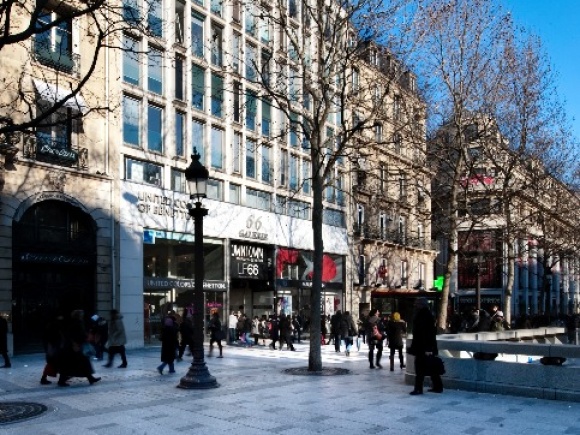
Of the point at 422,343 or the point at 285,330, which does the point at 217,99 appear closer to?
the point at 285,330

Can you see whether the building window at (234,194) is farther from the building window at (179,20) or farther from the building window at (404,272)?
the building window at (404,272)

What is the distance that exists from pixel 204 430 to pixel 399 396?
4500 mm

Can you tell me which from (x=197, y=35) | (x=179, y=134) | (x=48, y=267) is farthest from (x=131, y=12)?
(x=197, y=35)

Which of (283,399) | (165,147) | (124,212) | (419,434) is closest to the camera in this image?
(419,434)

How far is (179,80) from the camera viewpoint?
2689 centimetres

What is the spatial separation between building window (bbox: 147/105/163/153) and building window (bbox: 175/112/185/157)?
2.86 feet

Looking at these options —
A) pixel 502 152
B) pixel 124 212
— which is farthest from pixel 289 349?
pixel 502 152

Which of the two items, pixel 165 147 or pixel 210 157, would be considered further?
pixel 210 157

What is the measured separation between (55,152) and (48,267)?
4097 millimetres

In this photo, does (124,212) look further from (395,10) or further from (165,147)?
(395,10)

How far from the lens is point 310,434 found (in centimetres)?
825

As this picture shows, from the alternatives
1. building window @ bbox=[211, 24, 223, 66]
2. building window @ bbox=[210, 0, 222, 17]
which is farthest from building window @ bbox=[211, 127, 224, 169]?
building window @ bbox=[210, 0, 222, 17]

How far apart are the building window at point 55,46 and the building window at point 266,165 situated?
39.0 ft

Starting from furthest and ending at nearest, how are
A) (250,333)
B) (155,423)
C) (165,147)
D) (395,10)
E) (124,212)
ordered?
1. (250,333)
2. (165,147)
3. (124,212)
4. (395,10)
5. (155,423)
